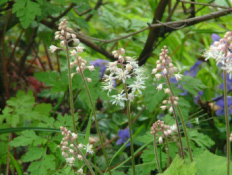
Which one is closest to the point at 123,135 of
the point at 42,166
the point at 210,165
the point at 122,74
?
the point at 42,166

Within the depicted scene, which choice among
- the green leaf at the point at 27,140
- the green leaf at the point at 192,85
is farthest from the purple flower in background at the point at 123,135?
the green leaf at the point at 27,140

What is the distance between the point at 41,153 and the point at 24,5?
0.89 meters

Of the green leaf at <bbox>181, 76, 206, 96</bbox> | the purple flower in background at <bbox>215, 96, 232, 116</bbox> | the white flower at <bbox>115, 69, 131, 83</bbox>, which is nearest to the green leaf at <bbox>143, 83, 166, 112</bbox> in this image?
the green leaf at <bbox>181, 76, 206, 96</bbox>

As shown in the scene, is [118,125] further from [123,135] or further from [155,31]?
[155,31]

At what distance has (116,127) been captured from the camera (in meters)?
2.68

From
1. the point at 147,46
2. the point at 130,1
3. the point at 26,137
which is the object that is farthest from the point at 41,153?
the point at 130,1

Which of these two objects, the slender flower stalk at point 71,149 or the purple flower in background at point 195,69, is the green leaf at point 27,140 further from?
the purple flower in background at point 195,69

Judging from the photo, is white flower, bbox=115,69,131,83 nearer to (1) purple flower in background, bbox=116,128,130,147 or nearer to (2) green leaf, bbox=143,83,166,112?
(2) green leaf, bbox=143,83,166,112

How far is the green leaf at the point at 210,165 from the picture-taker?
1.27m

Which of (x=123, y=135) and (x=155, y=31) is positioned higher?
(x=155, y=31)

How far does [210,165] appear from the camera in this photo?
1.29 meters

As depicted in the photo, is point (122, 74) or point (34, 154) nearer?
point (122, 74)

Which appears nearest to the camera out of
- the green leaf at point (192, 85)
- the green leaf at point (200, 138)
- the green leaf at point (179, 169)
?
the green leaf at point (179, 169)

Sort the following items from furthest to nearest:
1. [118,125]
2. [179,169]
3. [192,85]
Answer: [118,125], [192,85], [179,169]
